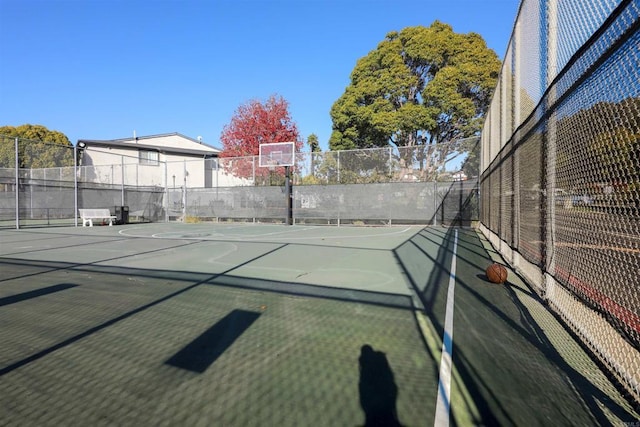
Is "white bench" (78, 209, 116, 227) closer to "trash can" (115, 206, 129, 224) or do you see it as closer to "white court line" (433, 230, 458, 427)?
"trash can" (115, 206, 129, 224)

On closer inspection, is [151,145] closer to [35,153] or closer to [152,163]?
[152,163]

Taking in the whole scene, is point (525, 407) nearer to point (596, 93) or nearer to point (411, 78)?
point (596, 93)

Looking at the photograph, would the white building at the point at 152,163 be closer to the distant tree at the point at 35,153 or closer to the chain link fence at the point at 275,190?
the chain link fence at the point at 275,190

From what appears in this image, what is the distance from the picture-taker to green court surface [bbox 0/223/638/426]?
2.15 metres

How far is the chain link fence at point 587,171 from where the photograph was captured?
2.57 metres

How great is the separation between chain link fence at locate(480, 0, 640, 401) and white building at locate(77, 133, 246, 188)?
1925 centimetres

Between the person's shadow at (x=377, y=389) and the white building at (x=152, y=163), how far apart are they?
2038cm

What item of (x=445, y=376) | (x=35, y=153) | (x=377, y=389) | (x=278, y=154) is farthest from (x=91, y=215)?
(x=445, y=376)

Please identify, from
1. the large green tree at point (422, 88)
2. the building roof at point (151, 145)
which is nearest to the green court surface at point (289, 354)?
the large green tree at point (422, 88)

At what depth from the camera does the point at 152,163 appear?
31500 mm

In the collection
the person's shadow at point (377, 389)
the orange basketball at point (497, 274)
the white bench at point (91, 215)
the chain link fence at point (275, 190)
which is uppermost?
the chain link fence at point (275, 190)

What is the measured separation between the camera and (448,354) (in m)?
2.91

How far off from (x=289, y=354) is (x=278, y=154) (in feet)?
57.2

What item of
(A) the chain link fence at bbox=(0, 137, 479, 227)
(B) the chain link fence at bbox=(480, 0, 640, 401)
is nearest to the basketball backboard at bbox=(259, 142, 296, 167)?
(A) the chain link fence at bbox=(0, 137, 479, 227)
